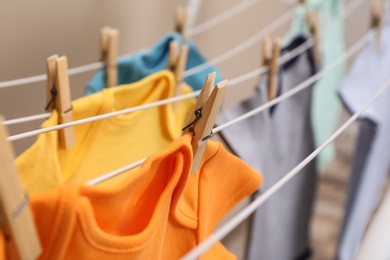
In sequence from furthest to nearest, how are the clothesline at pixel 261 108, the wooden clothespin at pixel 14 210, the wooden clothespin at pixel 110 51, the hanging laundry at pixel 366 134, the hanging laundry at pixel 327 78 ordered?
the hanging laundry at pixel 327 78, the hanging laundry at pixel 366 134, the wooden clothespin at pixel 110 51, the clothesline at pixel 261 108, the wooden clothespin at pixel 14 210

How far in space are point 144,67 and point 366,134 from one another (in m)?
0.42

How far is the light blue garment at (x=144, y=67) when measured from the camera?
26.4 inches

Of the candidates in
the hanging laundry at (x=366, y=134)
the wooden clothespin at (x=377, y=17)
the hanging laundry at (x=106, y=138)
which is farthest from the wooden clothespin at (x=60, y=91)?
the wooden clothespin at (x=377, y=17)

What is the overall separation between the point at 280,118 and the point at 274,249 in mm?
242

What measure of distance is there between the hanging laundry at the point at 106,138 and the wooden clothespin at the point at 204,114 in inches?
5.8

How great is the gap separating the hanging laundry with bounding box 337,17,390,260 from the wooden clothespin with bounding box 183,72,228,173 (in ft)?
1.34

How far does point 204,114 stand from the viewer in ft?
1.41

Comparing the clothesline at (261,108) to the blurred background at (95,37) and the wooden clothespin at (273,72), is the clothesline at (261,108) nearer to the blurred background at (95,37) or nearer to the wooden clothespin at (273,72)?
the wooden clothespin at (273,72)

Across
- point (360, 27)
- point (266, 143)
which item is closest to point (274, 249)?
point (266, 143)

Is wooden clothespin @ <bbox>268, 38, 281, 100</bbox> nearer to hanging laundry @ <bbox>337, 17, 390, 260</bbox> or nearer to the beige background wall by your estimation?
hanging laundry @ <bbox>337, 17, 390, 260</bbox>

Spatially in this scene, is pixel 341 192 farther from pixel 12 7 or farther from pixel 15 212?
pixel 15 212

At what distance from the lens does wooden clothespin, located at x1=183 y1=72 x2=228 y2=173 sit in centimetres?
42

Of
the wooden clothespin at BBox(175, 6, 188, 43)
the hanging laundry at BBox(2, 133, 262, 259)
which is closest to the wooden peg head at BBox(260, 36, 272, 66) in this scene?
the wooden clothespin at BBox(175, 6, 188, 43)

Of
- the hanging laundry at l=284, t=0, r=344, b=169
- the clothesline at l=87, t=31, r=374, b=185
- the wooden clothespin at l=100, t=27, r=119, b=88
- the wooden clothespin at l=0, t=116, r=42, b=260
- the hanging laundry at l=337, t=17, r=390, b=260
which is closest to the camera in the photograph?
the wooden clothespin at l=0, t=116, r=42, b=260
